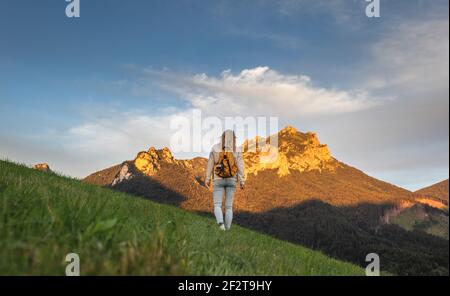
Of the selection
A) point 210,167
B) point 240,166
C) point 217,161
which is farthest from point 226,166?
point 210,167

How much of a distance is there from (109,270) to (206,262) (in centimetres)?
220

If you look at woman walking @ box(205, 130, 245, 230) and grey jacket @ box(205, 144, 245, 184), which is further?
grey jacket @ box(205, 144, 245, 184)

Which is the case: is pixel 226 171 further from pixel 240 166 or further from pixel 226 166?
pixel 240 166

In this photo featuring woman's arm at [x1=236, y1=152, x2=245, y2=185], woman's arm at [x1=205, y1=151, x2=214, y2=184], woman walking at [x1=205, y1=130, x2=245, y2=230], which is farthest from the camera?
woman's arm at [x1=205, y1=151, x2=214, y2=184]

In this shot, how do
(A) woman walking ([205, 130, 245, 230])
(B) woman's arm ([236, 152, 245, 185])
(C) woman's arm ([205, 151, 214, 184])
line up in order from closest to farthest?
(A) woman walking ([205, 130, 245, 230]), (B) woman's arm ([236, 152, 245, 185]), (C) woman's arm ([205, 151, 214, 184])

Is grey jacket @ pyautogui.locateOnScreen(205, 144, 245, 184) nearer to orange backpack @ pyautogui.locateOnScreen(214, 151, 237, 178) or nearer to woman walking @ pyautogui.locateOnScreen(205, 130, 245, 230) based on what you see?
woman walking @ pyautogui.locateOnScreen(205, 130, 245, 230)

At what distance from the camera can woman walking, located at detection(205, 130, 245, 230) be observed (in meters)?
13.7

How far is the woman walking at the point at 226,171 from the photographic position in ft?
44.8

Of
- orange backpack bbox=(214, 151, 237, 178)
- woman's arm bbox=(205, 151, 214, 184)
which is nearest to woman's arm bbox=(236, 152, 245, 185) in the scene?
orange backpack bbox=(214, 151, 237, 178)

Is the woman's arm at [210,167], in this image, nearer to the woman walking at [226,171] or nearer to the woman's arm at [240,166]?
the woman walking at [226,171]

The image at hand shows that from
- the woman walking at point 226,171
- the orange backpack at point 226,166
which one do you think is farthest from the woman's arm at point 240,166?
the orange backpack at point 226,166
